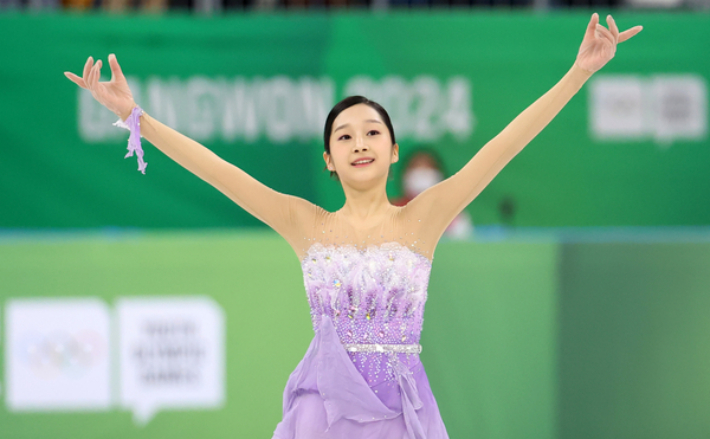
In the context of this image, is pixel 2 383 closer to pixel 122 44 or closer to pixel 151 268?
pixel 151 268

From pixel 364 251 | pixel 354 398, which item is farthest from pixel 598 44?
pixel 354 398

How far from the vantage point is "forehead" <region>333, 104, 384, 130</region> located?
234 cm

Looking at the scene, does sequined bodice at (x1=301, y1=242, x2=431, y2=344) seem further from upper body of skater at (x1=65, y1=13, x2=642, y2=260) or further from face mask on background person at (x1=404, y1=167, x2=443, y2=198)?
face mask on background person at (x1=404, y1=167, x2=443, y2=198)

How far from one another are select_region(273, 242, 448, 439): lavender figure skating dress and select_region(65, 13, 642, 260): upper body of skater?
4.7 inches

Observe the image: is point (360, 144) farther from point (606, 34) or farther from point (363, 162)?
point (606, 34)

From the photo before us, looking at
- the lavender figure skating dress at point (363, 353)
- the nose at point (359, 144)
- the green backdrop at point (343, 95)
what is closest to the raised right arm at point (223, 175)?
the lavender figure skating dress at point (363, 353)

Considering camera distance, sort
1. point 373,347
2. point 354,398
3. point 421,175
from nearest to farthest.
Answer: point 354,398
point 373,347
point 421,175

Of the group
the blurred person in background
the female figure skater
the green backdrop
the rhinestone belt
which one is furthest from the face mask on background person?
the rhinestone belt

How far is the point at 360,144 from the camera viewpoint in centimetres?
231

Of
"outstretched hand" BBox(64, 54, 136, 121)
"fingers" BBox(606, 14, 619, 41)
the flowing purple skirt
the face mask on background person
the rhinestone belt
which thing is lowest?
the flowing purple skirt

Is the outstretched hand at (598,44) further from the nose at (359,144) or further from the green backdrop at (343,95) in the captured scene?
the green backdrop at (343,95)

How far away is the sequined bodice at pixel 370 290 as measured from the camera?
7.36 feet

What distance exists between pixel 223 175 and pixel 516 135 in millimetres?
924

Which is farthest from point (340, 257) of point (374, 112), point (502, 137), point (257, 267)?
point (257, 267)
